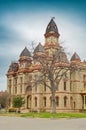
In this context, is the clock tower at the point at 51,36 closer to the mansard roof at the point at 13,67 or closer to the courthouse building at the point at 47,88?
the courthouse building at the point at 47,88

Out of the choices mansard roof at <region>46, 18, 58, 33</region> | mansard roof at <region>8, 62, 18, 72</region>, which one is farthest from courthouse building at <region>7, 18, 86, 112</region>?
mansard roof at <region>8, 62, 18, 72</region>

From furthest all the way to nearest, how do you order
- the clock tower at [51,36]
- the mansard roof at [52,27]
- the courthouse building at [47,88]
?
1. the mansard roof at [52,27]
2. the clock tower at [51,36]
3. the courthouse building at [47,88]

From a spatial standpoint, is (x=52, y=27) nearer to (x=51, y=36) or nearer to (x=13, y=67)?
(x=51, y=36)

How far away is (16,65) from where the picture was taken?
78875 millimetres

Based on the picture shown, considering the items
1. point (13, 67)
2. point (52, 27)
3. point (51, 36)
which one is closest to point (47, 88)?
point (51, 36)

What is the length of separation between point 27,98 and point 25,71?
6.37 m

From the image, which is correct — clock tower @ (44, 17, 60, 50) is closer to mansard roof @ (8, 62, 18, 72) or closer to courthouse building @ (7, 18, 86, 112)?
courthouse building @ (7, 18, 86, 112)

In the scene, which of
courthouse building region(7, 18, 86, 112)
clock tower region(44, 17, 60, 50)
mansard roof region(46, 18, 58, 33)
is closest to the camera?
courthouse building region(7, 18, 86, 112)

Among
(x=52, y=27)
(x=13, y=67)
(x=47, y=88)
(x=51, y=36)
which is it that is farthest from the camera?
(x=13, y=67)

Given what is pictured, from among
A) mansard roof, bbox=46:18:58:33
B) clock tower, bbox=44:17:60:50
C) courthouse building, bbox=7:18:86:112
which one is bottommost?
courthouse building, bbox=7:18:86:112

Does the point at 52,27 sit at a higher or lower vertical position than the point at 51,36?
higher

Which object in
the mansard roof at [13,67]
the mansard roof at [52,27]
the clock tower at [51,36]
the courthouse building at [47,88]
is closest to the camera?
the courthouse building at [47,88]

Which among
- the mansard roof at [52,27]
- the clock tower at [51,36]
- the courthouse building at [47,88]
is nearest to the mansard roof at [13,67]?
the courthouse building at [47,88]

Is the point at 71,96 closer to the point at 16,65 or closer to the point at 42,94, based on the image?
the point at 42,94
